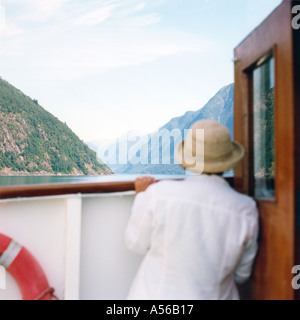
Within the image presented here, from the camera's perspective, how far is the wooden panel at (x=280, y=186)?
40.9 inches

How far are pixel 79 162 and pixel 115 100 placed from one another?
18.4 meters

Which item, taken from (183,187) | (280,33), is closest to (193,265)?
(183,187)

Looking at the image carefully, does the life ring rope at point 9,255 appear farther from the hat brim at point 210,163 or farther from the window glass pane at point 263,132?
the window glass pane at point 263,132

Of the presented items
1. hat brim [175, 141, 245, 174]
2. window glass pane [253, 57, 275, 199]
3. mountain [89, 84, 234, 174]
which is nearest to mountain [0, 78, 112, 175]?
mountain [89, 84, 234, 174]

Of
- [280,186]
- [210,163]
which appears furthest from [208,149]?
[280,186]

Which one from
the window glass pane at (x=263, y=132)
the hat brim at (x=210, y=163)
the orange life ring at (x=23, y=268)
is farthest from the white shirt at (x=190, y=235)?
the orange life ring at (x=23, y=268)

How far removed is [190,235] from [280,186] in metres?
0.34

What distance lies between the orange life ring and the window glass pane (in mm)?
949

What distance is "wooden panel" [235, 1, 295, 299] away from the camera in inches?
40.9

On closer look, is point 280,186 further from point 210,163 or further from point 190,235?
point 190,235

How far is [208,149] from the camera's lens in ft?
3.65

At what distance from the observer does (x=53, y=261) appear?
144 centimetres

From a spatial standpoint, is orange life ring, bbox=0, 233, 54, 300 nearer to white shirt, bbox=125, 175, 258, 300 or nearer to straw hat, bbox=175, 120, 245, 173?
white shirt, bbox=125, 175, 258, 300

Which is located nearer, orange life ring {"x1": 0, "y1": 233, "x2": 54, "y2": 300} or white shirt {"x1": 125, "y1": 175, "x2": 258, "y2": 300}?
white shirt {"x1": 125, "y1": 175, "x2": 258, "y2": 300}
